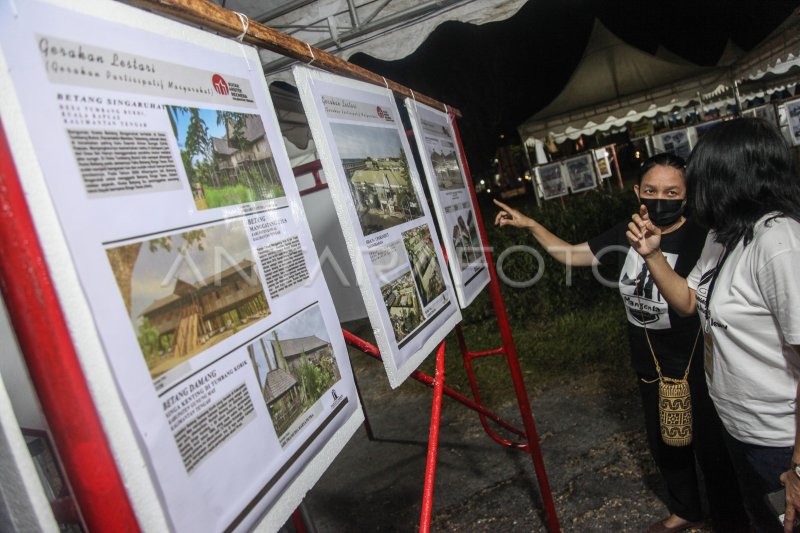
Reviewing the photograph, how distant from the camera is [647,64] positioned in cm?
937

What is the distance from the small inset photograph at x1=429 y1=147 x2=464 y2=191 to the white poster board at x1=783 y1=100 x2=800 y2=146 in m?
6.63

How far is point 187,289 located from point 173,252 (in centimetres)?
7

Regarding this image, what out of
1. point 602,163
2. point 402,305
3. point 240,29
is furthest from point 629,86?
point 240,29

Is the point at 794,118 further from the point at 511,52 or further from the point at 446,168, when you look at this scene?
the point at 511,52

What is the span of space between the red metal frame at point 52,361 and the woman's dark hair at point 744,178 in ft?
6.04

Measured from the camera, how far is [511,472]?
348cm

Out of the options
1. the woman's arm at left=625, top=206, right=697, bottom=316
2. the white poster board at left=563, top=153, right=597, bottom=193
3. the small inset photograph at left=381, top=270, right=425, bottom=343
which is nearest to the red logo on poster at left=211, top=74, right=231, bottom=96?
the small inset photograph at left=381, top=270, right=425, bottom=343

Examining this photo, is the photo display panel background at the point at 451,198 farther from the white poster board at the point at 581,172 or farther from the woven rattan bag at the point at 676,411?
the white poster board at the point at 581,172

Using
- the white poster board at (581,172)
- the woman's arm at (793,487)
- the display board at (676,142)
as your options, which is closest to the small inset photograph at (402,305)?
the woman's arm at (793,487)

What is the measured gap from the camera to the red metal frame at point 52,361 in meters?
0.65

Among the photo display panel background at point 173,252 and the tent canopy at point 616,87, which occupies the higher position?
the tent canopy at point 616,87

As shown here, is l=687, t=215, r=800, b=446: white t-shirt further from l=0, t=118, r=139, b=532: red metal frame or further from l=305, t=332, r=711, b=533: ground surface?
l=0, t=118, r=139, b=532: red metal frame

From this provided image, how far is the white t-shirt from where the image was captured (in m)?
1.42

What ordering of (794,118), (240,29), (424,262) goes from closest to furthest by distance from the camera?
(240,29), (424,262), (794,118)
